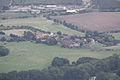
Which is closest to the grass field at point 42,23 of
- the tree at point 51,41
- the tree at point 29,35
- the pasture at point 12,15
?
the pasture at point 12,15

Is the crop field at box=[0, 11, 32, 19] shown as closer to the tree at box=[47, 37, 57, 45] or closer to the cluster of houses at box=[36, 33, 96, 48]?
the cluster of houses at box=[36, 33, 96, 48]

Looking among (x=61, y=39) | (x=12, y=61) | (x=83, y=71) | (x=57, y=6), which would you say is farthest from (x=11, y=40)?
(x=57, y=6)

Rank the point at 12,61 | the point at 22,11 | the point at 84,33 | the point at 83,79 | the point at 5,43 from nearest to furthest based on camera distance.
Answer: the point at 83,79, the point at 12,61, the point at 5,43, the point at 84,33, the point at 22,11

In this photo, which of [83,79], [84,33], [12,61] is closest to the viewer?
[83,79]

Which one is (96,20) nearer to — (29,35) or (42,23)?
(42,23)

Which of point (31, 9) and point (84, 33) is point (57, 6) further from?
point (84, 33)

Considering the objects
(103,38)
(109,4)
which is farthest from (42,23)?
(103,38)
